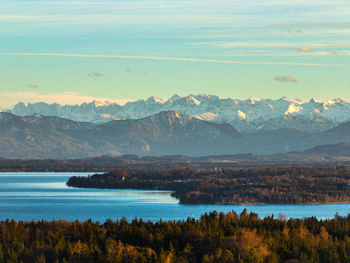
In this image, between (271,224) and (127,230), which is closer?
(127,230)

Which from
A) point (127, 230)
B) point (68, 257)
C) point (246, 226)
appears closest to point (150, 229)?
point (127, 230)

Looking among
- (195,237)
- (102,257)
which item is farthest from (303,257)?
(102,257)

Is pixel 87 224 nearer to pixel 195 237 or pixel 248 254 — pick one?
pixel 195 237

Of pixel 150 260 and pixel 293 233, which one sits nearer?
pixel 150 260

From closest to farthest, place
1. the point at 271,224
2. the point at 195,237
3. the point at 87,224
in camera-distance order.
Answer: the point at 195,237 < the point at 87,224 < the point at 271,224

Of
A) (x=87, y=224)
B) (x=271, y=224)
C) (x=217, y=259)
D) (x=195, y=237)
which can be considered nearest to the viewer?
(x=217, y=259)

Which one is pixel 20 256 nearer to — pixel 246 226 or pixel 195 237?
pixel 195 237
